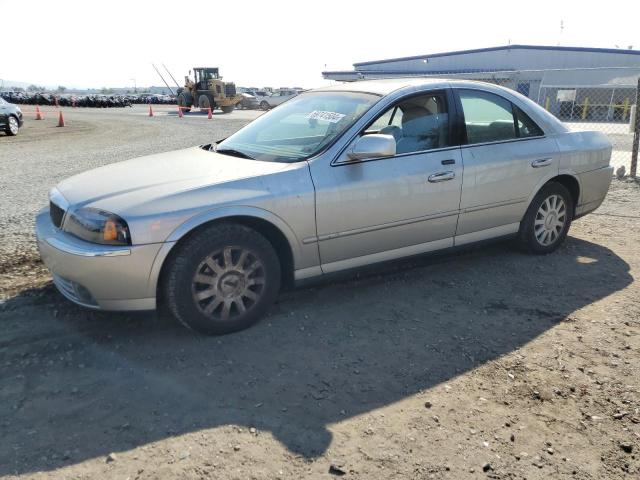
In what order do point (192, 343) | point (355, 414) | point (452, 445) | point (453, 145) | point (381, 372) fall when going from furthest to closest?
point (453, 145) < point (192, 343) < point (381, 372) < point (355, 414) < point (452, 445)

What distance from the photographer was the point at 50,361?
3262 mm

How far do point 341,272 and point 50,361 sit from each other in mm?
1970

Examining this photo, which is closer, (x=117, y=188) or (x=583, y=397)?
(x=583, y=397)

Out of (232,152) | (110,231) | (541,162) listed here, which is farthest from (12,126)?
(541,162)

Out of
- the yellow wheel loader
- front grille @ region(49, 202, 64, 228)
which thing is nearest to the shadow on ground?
front grille @ region(49, 202, 64, 228)

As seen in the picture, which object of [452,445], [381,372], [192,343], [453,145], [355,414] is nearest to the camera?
[452,445]

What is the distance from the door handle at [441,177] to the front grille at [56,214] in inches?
104

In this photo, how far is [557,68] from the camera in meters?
41.2

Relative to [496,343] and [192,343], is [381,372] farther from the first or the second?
[192,343]

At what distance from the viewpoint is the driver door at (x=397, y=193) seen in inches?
150

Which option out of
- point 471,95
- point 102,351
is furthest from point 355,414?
point 471,95

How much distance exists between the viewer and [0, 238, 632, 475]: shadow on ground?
2695mm

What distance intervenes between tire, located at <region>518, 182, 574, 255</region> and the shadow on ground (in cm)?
50

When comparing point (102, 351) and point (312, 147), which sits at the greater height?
point (312, 147)
